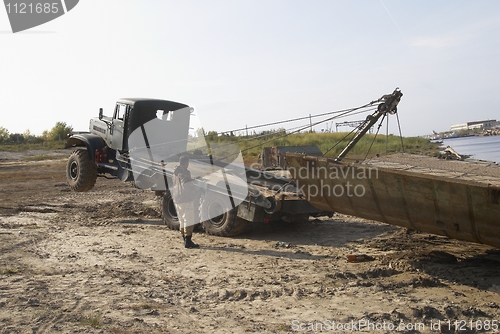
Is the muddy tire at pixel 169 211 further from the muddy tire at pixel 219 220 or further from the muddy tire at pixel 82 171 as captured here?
the muddy tire at pixel 82 171

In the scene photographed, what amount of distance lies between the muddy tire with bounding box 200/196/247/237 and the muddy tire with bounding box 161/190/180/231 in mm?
743

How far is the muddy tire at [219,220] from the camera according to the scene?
793cm

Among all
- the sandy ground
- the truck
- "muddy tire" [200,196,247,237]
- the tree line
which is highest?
the tree line

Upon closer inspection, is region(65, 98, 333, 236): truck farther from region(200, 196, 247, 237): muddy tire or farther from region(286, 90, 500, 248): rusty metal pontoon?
region(286, 90, 500, 248): rusty metal pontoon

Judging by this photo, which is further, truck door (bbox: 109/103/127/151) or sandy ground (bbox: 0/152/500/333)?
truck door (bbox: 109/103/127/151)

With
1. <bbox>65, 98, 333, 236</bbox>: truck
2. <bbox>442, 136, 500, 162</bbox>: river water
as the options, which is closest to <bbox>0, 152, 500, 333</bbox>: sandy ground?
<bbox>65, 98, 333, 236</bbox>: truck

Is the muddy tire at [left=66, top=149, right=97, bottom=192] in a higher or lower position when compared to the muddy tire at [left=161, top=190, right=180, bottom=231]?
higher

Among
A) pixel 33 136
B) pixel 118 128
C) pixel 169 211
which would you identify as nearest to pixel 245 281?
pixel 169 211

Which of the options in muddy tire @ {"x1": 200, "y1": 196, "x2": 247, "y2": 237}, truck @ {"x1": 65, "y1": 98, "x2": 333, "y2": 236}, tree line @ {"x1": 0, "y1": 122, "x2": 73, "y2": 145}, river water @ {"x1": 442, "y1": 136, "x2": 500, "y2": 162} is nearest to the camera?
truck @ {"x1": 65, "y1": 98, "x2": 333, "y2": 236}

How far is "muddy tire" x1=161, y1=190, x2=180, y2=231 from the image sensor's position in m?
8.90

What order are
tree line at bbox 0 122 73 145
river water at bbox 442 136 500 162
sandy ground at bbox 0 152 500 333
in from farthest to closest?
1. tree line at bbox 0 122 73 145
2. river water at bbox 442 136 500 162
3. sandy ground at bbox 0 152 500 333

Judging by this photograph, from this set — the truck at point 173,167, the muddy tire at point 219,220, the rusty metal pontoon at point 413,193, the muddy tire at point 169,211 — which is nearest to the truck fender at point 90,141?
the truck at point 173,167

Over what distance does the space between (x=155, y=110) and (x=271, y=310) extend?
22.8 ft

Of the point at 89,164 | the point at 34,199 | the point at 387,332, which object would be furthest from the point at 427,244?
the point at 34,199
